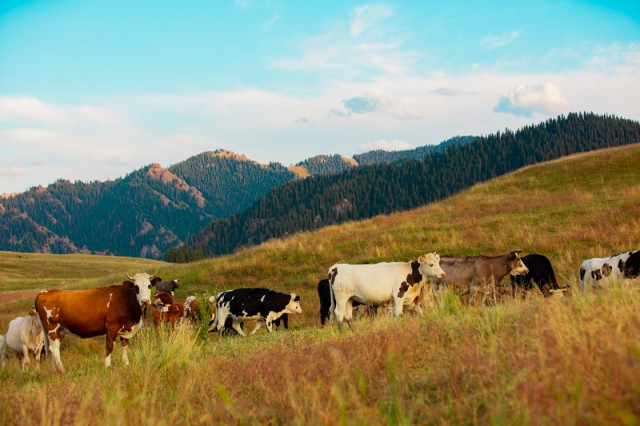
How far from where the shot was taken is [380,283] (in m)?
14.8

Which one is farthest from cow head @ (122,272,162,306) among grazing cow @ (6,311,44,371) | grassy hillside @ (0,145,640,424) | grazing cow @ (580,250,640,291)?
grazing cow @ (580,250,640,291)

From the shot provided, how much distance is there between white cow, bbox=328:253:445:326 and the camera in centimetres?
1484

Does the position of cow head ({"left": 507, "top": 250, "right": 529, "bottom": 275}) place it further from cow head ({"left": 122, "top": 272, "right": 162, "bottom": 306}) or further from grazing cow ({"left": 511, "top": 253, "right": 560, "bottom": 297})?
cow head ({"left": 122, "top": 272, "right": 162, "bottom": 306})

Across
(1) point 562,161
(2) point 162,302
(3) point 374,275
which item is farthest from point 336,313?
(1) point 562,161

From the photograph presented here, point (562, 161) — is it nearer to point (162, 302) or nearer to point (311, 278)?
point (311, 278)

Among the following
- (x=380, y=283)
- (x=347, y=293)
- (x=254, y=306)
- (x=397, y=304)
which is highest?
(x=380, y=283)

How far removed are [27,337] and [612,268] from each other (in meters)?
18.1

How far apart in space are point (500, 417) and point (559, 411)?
0.48m

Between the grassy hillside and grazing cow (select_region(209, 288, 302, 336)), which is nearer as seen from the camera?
the grassy hillside

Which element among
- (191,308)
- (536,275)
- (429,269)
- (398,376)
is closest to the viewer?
(398,376)

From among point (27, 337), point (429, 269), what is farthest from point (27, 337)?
point (429, 269)

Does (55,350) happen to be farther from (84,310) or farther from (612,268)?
(612,268)

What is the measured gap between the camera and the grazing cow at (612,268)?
15.1 metres

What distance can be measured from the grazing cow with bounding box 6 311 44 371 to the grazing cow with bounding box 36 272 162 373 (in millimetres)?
2109
